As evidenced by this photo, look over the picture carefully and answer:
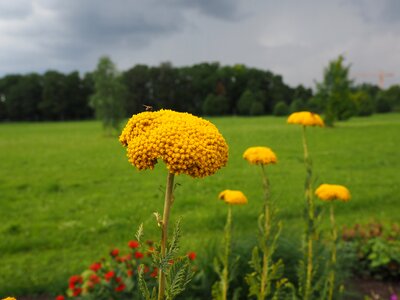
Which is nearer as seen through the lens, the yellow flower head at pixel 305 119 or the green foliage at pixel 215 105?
the yellow flower head at pixel 305 119

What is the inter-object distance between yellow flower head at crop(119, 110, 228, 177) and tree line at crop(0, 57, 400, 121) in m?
39.3

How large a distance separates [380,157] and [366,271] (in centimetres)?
1358

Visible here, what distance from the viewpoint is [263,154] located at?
3.20 m

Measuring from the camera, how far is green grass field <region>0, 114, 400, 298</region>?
6797 millimetres

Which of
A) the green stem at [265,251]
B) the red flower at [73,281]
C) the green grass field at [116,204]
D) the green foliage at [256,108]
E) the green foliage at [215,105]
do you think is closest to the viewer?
the green stem at [265,251]

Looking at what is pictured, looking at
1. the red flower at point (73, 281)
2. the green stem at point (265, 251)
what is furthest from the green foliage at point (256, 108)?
the green stem at point (265, 251)

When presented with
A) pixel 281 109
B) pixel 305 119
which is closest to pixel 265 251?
pixel 305 119

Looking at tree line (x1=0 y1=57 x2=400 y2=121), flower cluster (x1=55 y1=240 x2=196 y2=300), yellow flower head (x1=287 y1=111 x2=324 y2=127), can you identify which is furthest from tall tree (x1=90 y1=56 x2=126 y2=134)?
yellow flower head (x1=287 y1=111 x2=324 y2=127)

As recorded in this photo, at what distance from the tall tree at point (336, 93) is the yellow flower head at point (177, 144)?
37352mm

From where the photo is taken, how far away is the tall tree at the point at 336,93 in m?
36.7

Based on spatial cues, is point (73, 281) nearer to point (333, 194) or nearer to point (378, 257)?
point (333, 194)

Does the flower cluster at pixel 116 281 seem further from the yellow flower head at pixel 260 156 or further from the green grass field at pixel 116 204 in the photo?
the yellow flower head at pixel 260 156

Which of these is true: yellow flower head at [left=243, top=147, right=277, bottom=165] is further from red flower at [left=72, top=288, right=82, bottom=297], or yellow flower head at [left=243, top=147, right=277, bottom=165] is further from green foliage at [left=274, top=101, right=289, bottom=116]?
green foliage at [left=274, top=101, right=289, bottom=116]

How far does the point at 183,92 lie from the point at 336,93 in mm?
30910
